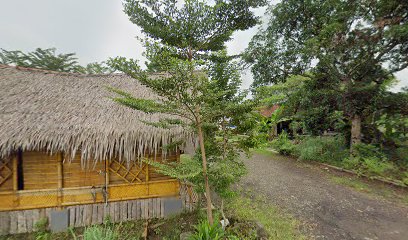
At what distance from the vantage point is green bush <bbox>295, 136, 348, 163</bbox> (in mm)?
10047

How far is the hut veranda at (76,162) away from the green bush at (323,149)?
318 inches

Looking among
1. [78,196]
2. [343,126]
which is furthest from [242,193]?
[343,126]

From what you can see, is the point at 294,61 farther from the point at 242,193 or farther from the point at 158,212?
the point at 158,212

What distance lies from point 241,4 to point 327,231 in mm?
6003

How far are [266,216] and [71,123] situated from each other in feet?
20.4

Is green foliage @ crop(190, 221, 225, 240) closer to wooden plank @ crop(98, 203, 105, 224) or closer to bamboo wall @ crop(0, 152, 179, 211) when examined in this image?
bamboo wall @ crop(0, 152, 179, 211)

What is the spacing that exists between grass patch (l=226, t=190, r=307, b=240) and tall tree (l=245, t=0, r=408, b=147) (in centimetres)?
635

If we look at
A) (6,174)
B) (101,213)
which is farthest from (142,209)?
(6,174)

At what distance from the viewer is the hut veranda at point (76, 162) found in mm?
4957

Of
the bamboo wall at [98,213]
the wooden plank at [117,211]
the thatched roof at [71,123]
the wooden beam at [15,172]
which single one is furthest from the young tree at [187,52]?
the wooden beam at [15,172]

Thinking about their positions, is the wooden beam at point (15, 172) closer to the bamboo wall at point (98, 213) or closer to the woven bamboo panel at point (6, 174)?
the woven bamboo panel at point (6, 174)

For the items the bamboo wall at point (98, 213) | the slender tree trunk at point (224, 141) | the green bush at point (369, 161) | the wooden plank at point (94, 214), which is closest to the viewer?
the slender tree trunk at point (224, 141)

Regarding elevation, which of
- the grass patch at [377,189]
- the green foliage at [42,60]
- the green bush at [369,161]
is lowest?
the grass patch at [377,189]

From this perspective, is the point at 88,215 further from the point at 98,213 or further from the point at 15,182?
the point at 15,182
